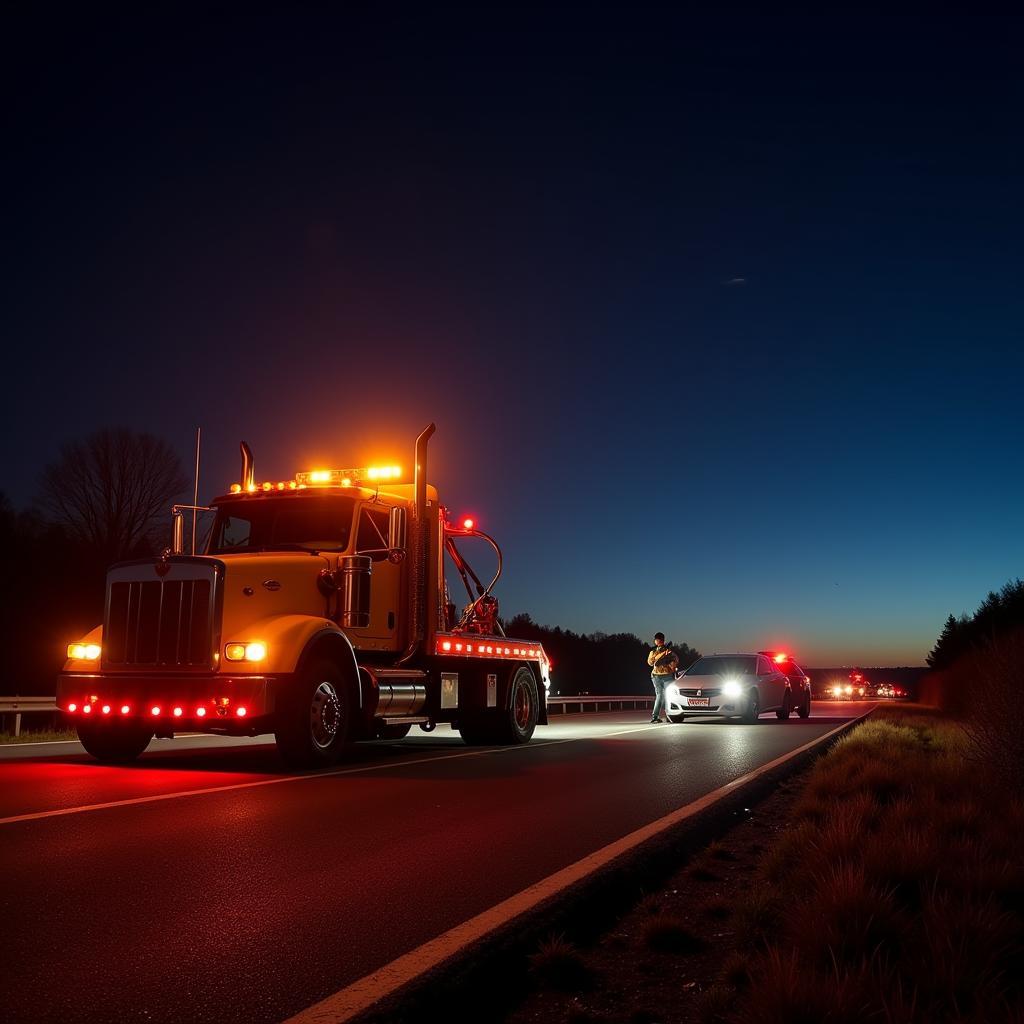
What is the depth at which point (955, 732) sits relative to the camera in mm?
16156

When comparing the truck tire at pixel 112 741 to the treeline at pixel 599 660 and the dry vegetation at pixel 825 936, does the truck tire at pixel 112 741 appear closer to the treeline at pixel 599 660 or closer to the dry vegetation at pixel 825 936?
the dry vegetation at pixel 825 936

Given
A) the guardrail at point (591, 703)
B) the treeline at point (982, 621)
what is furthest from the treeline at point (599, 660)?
the guardrail at point (591, 703)

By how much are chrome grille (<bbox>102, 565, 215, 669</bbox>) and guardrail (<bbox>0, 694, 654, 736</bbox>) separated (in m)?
5.36

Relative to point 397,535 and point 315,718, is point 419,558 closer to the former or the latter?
point 397,535

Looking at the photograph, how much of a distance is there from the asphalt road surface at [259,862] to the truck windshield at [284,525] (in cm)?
251

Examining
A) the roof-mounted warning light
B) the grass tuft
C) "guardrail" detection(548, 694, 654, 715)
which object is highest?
the roof-mounted warning light

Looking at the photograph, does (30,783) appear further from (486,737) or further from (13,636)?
(13,636)

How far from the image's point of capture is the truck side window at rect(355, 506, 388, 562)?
12.6 m

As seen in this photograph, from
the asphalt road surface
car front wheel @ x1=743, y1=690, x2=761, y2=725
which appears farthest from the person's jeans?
the asphalt road surface

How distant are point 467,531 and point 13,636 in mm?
33343

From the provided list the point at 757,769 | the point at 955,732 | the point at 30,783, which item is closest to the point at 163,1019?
the point at 30,783

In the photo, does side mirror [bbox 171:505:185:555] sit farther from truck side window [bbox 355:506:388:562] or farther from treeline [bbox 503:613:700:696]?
treeline [bbox 503:613:700:696]

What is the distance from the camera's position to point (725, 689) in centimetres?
2266

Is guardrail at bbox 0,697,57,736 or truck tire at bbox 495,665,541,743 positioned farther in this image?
guardrail at bbox 0,697,57,736
